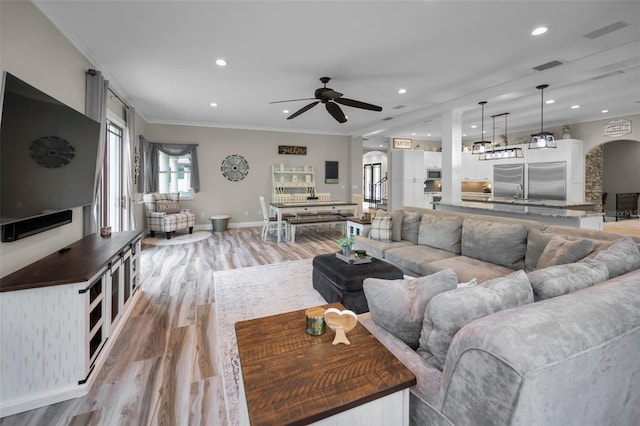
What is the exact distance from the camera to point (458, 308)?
3.67 feet

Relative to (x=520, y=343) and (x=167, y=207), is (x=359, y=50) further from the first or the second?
(x=167, y=207)

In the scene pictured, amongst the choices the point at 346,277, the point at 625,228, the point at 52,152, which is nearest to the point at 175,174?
the point at 52,152

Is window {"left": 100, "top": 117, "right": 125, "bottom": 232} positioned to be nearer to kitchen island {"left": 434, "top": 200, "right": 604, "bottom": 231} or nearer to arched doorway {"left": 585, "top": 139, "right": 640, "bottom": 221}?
kitchen island {"left": 434, "top": 200, "right": 604, "bottom": 231}

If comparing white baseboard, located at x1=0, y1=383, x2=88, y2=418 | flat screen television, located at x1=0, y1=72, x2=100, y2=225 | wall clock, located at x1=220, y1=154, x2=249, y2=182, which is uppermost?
wall clock, located at x1=220, y1=154, x2=249, y2=182

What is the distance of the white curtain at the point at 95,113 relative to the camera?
131 inches

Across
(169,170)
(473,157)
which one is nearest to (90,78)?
(169,170)

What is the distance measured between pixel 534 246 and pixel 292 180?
679cm

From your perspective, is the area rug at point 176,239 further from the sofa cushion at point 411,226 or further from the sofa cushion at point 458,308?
the sofa cushion at point 458,308

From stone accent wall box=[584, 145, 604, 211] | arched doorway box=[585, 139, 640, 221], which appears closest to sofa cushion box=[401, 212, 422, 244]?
stone accent wall box=[584, 145, 604, 211]

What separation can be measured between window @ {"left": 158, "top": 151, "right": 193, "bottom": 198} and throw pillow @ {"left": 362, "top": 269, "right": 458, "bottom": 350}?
751 centimetres

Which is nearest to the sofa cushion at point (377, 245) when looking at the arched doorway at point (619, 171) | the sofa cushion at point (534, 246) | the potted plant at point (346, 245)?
the potted plant at point (346, 245)

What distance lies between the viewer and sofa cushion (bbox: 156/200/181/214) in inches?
272

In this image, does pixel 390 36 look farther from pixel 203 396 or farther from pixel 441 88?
pixel 203 396

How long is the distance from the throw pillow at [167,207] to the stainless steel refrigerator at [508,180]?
348 inches
